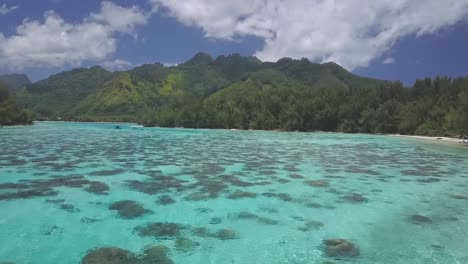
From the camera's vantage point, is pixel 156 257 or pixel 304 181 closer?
pixel 156 257

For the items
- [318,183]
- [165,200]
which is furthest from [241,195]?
[318,183]

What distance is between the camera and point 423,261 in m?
10.2

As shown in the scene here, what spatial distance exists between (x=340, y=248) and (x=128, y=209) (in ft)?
28.8

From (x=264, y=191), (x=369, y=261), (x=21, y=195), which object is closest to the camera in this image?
(x=369, y=261)

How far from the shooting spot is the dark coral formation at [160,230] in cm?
1208

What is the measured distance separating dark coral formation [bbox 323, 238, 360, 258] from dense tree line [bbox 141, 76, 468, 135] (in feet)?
182

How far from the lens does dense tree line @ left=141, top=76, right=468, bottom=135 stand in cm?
8056

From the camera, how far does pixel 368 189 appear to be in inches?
805

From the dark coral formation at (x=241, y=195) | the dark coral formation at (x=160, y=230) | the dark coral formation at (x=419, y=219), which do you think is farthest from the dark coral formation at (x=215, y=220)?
the dark coral formation at (x=419, y=219)

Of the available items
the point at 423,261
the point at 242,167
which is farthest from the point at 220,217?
the point at 242,167

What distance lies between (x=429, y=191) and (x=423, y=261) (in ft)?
37.0

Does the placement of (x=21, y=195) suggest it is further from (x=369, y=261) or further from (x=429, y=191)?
(x=429, y=191)

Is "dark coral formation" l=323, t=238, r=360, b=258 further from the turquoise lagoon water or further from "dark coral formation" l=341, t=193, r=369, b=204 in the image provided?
"dark coral formation" l=341, t=193, r=369, b=204

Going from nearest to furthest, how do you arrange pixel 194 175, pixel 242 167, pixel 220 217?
1. pixel 220 217
2. pixel 194 175
3. pixel 242 167
